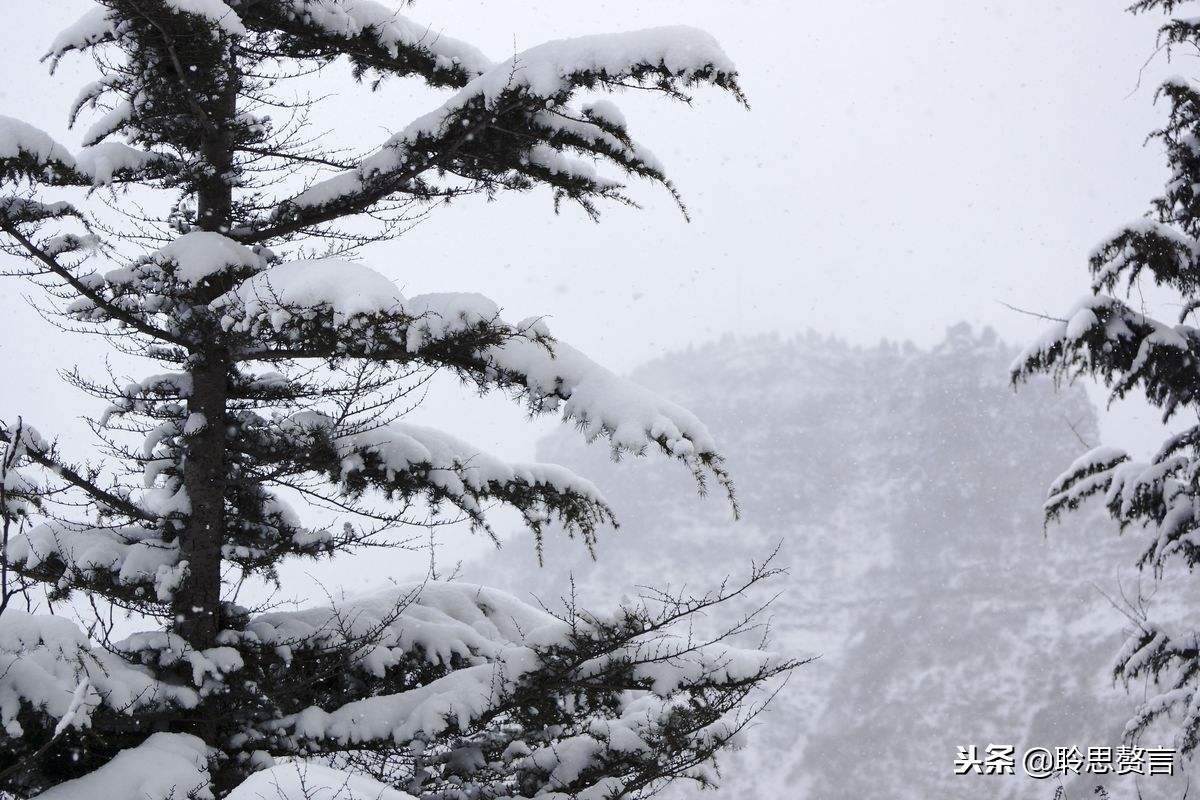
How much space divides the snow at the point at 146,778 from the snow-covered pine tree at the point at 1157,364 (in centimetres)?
572

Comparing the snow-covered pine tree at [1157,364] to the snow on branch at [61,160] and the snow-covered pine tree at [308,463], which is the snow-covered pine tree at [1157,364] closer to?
the snow-covered pine tree at [308,463]

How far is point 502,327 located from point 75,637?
2.51 meters

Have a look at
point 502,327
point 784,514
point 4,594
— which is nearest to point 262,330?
point 502,327

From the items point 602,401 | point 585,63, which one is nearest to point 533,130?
point 585,63

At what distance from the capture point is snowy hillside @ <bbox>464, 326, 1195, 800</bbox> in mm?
34344

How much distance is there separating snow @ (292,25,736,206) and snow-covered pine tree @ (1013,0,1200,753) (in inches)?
133

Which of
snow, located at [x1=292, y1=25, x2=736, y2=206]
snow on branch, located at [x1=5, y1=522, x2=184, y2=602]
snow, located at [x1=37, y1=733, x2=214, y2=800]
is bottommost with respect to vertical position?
snow, located at [x1=37, y1=733, x2=214, y2=800]

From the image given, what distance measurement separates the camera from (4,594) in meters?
2.28

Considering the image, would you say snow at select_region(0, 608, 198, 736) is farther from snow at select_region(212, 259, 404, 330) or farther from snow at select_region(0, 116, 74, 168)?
snow at select_region(0, 116, 74, 168)

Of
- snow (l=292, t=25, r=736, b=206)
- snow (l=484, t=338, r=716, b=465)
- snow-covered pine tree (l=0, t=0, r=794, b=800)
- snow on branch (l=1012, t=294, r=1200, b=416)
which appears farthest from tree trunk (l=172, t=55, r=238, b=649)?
snow on branch (l=1012, t=294, r=1200, b=416)

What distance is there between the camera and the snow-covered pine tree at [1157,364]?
5543 mm

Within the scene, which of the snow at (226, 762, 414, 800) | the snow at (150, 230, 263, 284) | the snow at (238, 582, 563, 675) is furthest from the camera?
the snow at (238, 582, 563, 675)

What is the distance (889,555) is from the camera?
50188 mm

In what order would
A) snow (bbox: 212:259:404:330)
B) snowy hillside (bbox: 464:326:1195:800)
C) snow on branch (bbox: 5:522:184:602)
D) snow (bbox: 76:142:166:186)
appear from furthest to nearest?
snowy hillside (bbox: 464:326:1195:800) < snow (bbox: 76:142:166:186) < snow on branch (bbox: 5:522:184:602) < snow (bbox: 212:259:404:330)
